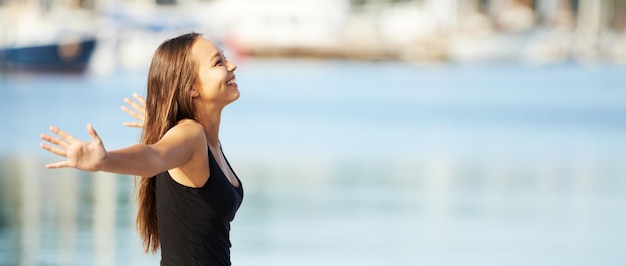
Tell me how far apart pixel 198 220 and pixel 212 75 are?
0.37 m

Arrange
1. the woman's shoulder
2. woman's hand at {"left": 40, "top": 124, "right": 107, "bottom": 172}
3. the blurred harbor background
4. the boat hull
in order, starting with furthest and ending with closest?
the boat hull, the blurred harbor background, the woman's shoulder, woman's hand at {"left": 40, "top": 124, "right": 107, "bottom": 172}

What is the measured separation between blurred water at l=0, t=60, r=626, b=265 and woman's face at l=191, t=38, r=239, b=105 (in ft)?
13.0

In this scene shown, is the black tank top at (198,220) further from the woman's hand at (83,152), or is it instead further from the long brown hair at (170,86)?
the woman's hand at (83,152)

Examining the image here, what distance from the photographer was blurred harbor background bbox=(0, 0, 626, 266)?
8516 millimetres

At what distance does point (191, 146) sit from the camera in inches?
130

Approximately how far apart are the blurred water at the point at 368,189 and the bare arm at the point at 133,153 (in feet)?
13.3

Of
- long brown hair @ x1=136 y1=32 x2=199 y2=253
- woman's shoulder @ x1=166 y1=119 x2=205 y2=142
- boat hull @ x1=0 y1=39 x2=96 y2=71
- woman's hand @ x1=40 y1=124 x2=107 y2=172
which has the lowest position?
woman's hand @ x1=40 y1=124 x2=107 y2=172

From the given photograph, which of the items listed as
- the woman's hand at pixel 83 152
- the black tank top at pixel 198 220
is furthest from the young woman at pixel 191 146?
the woman's hand at pixel 83 152

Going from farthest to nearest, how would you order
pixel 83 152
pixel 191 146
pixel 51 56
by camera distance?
pixel 51 56 → pixel 191 146 → pixel 83 152

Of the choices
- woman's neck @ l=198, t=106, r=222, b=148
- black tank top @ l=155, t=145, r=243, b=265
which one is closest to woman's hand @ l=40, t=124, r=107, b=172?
black tank top @ l=155, t=145, r=243, b=265

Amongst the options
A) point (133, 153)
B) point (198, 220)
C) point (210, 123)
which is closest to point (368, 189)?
point (210, 123)

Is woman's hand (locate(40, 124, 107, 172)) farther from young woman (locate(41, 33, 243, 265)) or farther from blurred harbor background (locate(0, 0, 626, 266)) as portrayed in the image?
blurred harbor background (locate(0, 0, 626, 266))

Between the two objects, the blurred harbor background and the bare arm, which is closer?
the bare arm

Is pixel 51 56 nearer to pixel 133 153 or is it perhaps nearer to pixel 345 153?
pixel 345 153
